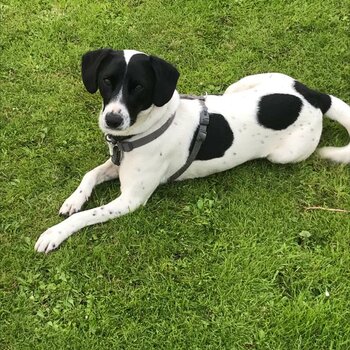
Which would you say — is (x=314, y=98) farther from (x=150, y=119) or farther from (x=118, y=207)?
(x=118, y=207)

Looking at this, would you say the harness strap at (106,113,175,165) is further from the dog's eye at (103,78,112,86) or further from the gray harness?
the dog's eye at (103,78,112,86)

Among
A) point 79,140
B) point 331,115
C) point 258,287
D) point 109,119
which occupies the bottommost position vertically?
point 258,287

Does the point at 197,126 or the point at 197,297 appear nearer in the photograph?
the point at 197,297

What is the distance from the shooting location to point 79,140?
4508 mm

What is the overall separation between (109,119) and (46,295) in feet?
3.84

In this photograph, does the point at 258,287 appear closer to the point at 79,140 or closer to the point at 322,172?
the point at 322,172

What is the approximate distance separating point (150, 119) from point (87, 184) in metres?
0.70

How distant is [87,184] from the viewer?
404cm

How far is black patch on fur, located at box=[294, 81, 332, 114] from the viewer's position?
4.18m

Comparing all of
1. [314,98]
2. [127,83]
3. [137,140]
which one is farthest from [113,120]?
[314,98]

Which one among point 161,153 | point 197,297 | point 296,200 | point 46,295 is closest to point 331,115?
point 296,200

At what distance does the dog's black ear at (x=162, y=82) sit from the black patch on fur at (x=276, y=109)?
31.2 inches

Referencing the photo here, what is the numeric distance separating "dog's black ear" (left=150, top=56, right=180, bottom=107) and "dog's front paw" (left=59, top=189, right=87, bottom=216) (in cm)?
91

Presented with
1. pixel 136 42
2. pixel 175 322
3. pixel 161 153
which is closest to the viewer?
pixel 175 322
